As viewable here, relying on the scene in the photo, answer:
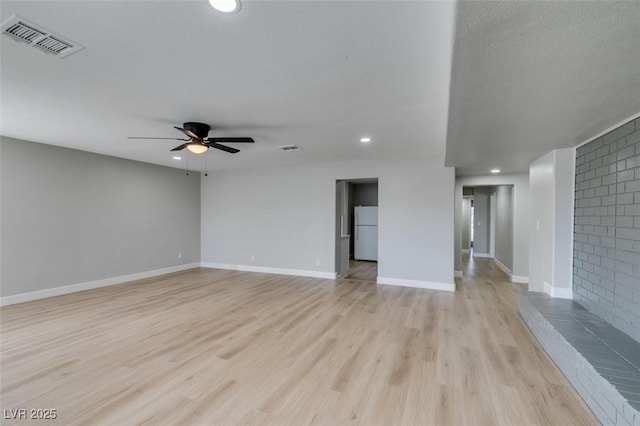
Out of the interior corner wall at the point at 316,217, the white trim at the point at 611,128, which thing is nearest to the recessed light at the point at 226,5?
the white trim at the point at 611,128

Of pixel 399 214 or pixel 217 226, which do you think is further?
pixel 217 226

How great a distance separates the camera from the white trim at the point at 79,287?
4.27 meters

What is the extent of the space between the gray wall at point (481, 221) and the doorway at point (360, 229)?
11.7ft

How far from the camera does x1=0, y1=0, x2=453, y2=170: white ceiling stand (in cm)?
159

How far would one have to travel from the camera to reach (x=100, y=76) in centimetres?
231

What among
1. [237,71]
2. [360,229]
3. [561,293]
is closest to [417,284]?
[561,293]

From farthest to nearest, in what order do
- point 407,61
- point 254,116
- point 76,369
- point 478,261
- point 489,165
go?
point 478,261 → point 489,165 → point 254,116 → point 76,369 → point 407,61

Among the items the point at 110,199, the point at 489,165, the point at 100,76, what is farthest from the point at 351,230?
the point at 100,76

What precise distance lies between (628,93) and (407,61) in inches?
63.9

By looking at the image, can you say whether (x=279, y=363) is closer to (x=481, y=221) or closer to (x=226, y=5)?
(x=226, y=5)

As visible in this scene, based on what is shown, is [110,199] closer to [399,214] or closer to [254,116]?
[254,116]

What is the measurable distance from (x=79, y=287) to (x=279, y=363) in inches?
181

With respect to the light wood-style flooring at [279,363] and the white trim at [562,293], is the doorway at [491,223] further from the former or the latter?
the light wood-style flooring at [279,363]

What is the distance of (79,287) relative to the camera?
16.5 ft
